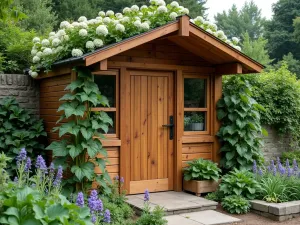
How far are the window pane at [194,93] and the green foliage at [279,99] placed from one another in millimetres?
2208

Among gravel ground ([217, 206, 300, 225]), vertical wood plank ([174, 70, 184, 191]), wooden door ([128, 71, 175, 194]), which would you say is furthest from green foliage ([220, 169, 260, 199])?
wooden door ([128, 71, 175, 194])

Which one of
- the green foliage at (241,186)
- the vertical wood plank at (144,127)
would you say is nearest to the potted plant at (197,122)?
the vertical wood plank at (144,127)

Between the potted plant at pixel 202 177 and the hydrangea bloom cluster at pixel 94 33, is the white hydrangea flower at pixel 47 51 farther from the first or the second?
the potted plant at pixel 202 177

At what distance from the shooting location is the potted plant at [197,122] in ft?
25.0

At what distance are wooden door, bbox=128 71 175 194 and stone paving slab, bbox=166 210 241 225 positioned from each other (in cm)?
119

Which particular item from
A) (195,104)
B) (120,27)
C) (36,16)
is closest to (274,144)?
(195,104)

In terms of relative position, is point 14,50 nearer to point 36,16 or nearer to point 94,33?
point 94,33

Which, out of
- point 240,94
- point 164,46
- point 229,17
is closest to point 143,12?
point 164,46

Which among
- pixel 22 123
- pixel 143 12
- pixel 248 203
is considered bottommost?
pixel 248 203

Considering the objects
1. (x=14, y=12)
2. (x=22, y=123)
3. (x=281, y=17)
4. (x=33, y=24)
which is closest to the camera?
(x=14, y=12)

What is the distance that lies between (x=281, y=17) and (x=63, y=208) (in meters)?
34.3

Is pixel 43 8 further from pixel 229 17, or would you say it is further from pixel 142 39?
pixel 229 17

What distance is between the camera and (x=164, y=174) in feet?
23.8

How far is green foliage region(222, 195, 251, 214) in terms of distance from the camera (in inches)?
250
